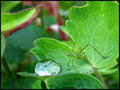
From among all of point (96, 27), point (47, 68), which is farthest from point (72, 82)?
point (96, 27)

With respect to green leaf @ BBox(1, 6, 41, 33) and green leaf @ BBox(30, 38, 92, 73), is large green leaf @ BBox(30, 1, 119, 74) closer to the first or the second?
green leaf @ BBox(30, 38, 92, 73)

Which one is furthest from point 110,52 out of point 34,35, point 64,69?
point 34,35

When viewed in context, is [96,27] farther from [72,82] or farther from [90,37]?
[72,82]

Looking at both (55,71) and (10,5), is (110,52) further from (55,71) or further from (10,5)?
(10,5)

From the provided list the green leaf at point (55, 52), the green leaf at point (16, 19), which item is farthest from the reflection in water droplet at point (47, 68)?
the green leaf at point (16, 19)

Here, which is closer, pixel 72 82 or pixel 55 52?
pixel 72 82

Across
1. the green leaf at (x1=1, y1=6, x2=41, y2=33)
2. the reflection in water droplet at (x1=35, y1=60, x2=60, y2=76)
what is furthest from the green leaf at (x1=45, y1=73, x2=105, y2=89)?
the green leaf at (x1=1, y1=6, x2=41, y2=33)

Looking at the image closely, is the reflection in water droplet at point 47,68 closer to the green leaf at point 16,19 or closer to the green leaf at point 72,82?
the green leaf at point 72,82
